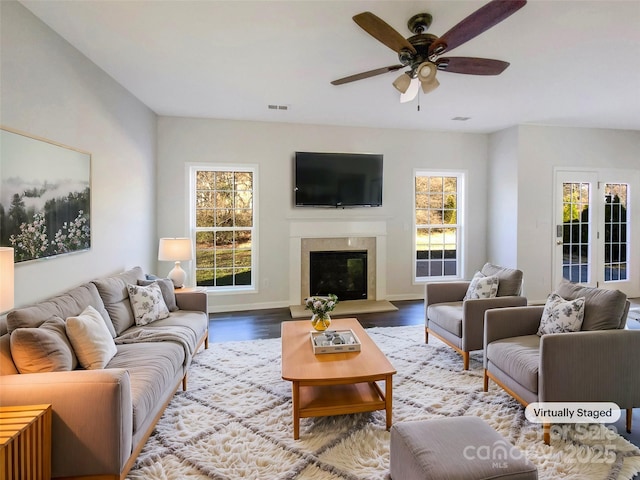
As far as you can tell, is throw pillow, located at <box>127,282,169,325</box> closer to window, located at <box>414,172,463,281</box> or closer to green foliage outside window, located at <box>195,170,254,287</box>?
green foliage outside window, located at <box>195,170,254,287</box>

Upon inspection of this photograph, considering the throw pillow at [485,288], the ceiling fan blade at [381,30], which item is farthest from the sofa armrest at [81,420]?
the throw pillow at [485,288]

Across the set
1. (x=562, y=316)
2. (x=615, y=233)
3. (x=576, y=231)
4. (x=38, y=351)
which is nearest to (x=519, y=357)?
(x=562, y=316)

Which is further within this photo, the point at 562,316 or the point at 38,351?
the point at 562,316

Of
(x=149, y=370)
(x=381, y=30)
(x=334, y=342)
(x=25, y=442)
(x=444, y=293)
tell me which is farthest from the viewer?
(x=444, y=293)

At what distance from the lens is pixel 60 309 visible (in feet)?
7.11

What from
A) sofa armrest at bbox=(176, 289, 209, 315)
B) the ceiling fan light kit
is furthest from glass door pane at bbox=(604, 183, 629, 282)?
sofa armrest at bbox=(176, 289, 209, 315)

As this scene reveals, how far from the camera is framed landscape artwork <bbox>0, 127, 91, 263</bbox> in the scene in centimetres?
206

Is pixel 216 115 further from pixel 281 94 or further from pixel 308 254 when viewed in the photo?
pixel 308 254

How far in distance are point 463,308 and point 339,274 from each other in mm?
2529

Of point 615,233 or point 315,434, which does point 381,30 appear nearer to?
point 315,434

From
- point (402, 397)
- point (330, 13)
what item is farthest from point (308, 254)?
point (330, 13)

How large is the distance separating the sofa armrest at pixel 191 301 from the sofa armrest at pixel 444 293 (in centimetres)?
236

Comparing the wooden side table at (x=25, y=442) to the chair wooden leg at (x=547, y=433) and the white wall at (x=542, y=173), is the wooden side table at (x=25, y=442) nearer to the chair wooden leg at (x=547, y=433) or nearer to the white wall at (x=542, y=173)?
the chair wooden leg at (x=547, y=433)

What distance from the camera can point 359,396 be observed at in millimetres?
2254
